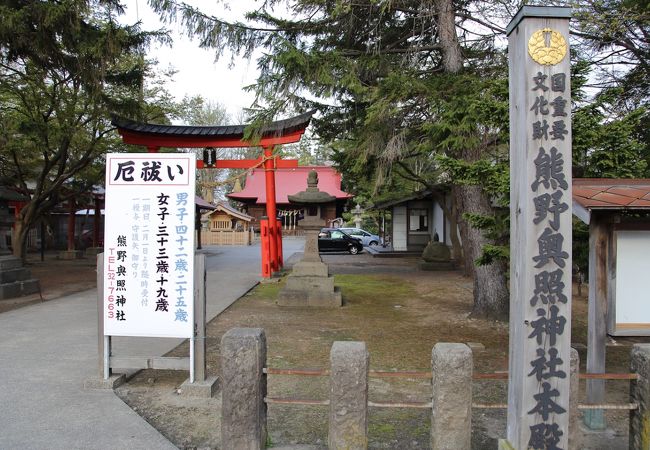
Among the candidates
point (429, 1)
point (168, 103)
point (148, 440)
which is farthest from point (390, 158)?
point (168, 103)

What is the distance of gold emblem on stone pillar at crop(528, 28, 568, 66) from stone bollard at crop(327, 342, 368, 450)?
92.5 inches

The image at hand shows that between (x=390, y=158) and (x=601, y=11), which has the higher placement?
(x=601, y=11)

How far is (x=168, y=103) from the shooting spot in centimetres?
1947

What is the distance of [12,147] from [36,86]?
1.99 meters

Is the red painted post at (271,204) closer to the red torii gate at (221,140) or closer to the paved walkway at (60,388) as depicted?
the red torii gate at (221,140)

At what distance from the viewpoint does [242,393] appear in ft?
11.7

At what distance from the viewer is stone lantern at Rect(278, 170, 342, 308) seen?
413 inches

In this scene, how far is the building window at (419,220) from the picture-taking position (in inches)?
995

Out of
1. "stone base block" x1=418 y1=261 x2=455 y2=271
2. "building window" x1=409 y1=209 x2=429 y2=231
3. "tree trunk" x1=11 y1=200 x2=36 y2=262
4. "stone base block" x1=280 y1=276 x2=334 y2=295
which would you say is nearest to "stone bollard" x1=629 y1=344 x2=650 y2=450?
"stone base block" x1=280 y1=276 x2=334 y2=295

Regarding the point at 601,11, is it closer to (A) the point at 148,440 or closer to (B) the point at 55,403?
(A) the point at 148,440

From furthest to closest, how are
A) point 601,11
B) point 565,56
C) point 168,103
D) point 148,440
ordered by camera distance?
point 168,103
point 601,11
point 148,440
point 565,56

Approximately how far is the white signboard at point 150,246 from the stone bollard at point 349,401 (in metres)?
2.06

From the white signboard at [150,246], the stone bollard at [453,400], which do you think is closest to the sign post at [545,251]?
the stone bollard at [453,400]

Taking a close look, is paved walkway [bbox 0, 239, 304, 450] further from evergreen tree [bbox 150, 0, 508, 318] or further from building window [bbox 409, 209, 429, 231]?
building window [bbox 409, 209, 429, 231]
